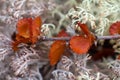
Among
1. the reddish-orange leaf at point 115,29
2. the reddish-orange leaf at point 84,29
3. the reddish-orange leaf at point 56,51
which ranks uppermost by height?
the reddish-orange leaf at point 84,29

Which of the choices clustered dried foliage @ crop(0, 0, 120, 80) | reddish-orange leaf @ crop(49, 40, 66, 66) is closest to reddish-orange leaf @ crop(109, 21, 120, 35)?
clustered dried foliage @ crop(0, 0, 120, 80)

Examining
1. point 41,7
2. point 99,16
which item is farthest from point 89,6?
point 41,7

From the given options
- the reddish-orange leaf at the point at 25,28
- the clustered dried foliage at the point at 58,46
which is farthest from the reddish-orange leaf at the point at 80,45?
the reddish-orange leaf at the point at 25,28

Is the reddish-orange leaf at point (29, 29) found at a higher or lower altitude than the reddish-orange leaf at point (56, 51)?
higher

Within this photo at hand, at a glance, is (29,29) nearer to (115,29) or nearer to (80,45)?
(80,45)

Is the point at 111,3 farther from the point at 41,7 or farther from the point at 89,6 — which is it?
the point at 41,7

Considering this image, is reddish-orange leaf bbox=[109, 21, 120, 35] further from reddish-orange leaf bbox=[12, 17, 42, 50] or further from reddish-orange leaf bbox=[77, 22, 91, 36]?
reddish-orange leaf bbox=[12, 17, 42, 50]

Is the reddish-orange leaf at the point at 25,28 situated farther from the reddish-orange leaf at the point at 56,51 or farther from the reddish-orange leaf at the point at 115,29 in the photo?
the reddish-orange leaf at the point at 115,29
